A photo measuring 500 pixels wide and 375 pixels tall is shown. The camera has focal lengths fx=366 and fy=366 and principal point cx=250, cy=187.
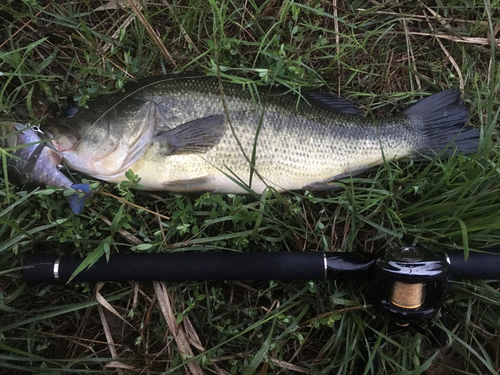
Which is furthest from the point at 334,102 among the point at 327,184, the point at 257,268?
the point at 257,268

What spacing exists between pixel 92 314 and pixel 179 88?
1556 mm

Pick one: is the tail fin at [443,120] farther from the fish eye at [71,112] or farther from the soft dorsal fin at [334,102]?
the fish eye at [71,112]

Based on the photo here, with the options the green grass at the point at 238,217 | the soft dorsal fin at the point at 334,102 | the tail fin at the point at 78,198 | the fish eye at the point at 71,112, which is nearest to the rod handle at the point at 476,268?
the green grass at the point at 238,217

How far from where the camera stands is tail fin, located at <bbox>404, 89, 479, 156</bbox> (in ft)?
8.02

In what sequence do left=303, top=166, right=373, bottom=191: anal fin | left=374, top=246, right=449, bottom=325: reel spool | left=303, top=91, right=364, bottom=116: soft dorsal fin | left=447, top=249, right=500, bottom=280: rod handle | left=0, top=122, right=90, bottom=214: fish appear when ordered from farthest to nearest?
left=303, top=91, right=364, bottom=116: soft dorsal fin < left=303, top=166, right=373, bottom=191: anal fin < left=0, top=122, right=90, bottom=214: fish < left=447, top=249, right=500, bottom=280: rod handle < left=374, top=246, right=449, bottom=325: reel spool

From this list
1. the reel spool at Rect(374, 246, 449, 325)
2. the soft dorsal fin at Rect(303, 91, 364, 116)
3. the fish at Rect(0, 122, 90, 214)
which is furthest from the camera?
the soft dorsal fin at Rect(303, 91, 364, 116)

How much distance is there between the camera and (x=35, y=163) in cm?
217

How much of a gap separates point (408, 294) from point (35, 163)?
2.22 meters

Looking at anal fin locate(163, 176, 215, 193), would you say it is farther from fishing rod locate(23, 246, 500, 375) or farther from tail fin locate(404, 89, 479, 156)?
tail fin locate(404, 89, 479, 156)

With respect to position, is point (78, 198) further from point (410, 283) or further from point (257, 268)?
point (410, 283)

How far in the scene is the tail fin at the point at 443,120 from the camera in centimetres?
245

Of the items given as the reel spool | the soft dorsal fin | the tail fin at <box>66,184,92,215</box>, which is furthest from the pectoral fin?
the reel spool

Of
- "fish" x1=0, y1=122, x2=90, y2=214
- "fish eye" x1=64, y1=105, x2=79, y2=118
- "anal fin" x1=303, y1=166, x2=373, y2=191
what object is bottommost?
"anal fin" x1=303, y1=166, x2=373, y2=191

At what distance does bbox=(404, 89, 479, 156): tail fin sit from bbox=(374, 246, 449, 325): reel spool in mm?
883
